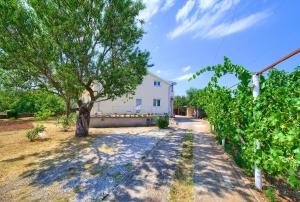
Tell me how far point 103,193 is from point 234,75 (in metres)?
4.42

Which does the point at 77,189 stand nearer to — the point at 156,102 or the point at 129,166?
the point at 129,166

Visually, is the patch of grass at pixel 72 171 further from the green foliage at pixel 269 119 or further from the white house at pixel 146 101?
the white house at pixel 146 101

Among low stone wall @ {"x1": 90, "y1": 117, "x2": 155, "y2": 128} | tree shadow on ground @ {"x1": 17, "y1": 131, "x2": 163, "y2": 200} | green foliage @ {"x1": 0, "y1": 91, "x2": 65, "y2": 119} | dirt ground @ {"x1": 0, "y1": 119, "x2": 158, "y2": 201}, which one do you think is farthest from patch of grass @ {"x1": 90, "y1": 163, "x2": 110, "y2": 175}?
green foliage @ {"x1": 0, "y1": 91, "x2": 65, "y2": 119}

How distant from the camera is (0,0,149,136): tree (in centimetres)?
1059

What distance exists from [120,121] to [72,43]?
10368mm

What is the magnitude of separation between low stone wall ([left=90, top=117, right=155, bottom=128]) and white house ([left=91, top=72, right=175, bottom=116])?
6.02 m

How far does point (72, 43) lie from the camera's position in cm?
1114

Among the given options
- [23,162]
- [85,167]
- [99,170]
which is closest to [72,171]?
[85,167]

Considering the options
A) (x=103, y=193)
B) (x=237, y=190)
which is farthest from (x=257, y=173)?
(x=103, y=193)

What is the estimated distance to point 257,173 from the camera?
5.13 meters

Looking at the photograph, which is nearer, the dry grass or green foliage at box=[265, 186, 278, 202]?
green foliage at box=[265, 186, 278, 202]

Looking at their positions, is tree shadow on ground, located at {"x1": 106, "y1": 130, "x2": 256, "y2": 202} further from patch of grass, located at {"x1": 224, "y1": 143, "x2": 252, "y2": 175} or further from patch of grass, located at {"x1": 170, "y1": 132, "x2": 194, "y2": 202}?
patch of grass, located at {"x1": 224, "y1": 143, "x2": 252, "y2": 175}

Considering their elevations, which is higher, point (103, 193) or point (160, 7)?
point (160, 7)

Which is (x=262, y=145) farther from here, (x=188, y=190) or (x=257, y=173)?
(x=188, y=190)
